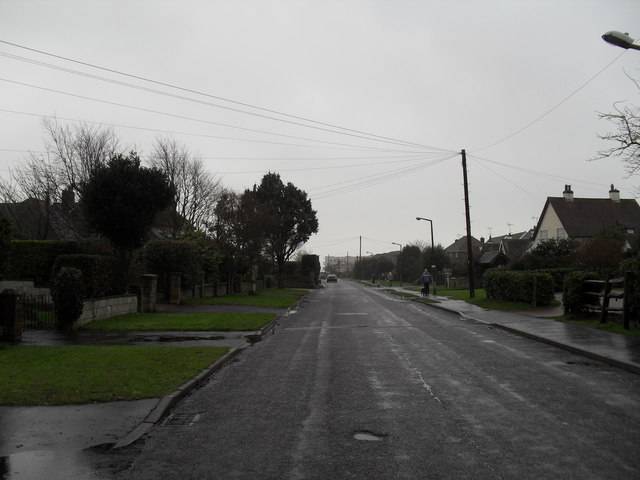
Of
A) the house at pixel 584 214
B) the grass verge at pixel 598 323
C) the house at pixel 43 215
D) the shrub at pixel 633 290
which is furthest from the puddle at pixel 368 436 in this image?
the house at pixel 584 214

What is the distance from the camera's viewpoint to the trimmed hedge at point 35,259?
20.9 metres

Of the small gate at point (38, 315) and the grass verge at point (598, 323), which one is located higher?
the small gate at point (38, 315)

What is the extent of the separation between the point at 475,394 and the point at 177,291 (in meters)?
21.0

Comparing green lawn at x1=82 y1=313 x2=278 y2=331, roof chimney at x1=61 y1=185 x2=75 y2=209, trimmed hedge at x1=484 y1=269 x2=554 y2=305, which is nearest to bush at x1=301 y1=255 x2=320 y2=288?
roof chimney at x1=61 y1=185 x2=75 y2=209

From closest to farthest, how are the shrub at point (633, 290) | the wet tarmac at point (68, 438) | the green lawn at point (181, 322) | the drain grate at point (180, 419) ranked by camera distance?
the wet tarmac at point (68, 438)
the drain grate at point (180, 419)
the shrub at point (633, 290)
the green lawn at point (181, 322)

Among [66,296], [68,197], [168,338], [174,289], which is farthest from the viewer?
[68,197]

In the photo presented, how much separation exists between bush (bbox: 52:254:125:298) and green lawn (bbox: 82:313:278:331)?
1090mm

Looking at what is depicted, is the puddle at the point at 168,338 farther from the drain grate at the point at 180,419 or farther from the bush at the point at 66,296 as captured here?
the drain grate at the point at 180,419

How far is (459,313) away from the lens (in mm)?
22250

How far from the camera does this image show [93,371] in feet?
28.8

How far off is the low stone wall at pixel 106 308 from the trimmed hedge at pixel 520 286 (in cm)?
1618

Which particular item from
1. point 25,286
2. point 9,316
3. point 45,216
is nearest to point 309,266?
point 45,216

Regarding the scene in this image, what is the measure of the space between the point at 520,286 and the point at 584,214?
35.6 meters

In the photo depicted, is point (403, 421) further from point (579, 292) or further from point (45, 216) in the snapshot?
point (45, 216)
